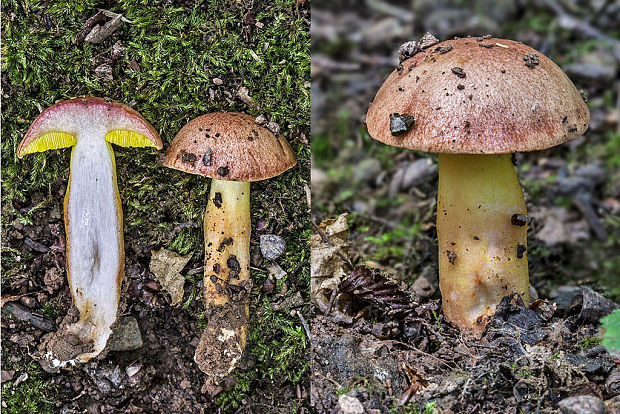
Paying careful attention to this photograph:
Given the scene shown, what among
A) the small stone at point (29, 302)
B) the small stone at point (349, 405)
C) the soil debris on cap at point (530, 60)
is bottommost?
the small stone at point (349, 405)

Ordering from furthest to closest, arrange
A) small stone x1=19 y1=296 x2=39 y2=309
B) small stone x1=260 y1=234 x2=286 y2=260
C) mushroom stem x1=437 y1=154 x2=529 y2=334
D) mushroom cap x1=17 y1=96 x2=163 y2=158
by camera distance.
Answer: small stone x1=260 y1=234 x2=286 y2=260
small stone x1=19 y1=296 x2=39 y2=309
mushroom cap x1=17 y1=96 x2=163 y2=158
mushroom stem x1=437 y1=154 x2=529 y2=334

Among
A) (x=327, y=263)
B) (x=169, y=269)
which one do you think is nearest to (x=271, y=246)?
(x=327, y=263)

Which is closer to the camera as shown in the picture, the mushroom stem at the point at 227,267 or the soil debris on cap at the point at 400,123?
the soil debris on cap at the point at 400,123

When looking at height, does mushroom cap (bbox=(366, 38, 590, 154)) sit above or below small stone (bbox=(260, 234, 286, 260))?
above

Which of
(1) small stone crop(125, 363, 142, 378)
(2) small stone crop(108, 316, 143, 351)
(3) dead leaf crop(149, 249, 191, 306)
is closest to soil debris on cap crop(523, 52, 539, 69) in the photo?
(3) dead leaf crop(149, 249, 191, 306)

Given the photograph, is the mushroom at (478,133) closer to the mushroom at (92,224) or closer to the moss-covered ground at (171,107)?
the moss-covered ground at (171,107)

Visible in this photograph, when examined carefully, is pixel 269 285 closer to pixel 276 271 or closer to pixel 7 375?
pixel 276 271

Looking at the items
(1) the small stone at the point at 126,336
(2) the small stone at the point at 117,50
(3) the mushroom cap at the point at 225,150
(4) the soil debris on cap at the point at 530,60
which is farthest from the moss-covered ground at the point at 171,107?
(4) the soil debris on cap at the point at 530,60

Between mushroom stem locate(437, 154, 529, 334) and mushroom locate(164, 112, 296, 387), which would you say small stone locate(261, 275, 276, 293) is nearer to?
mushroom locate(164, 112, 296, 387)
